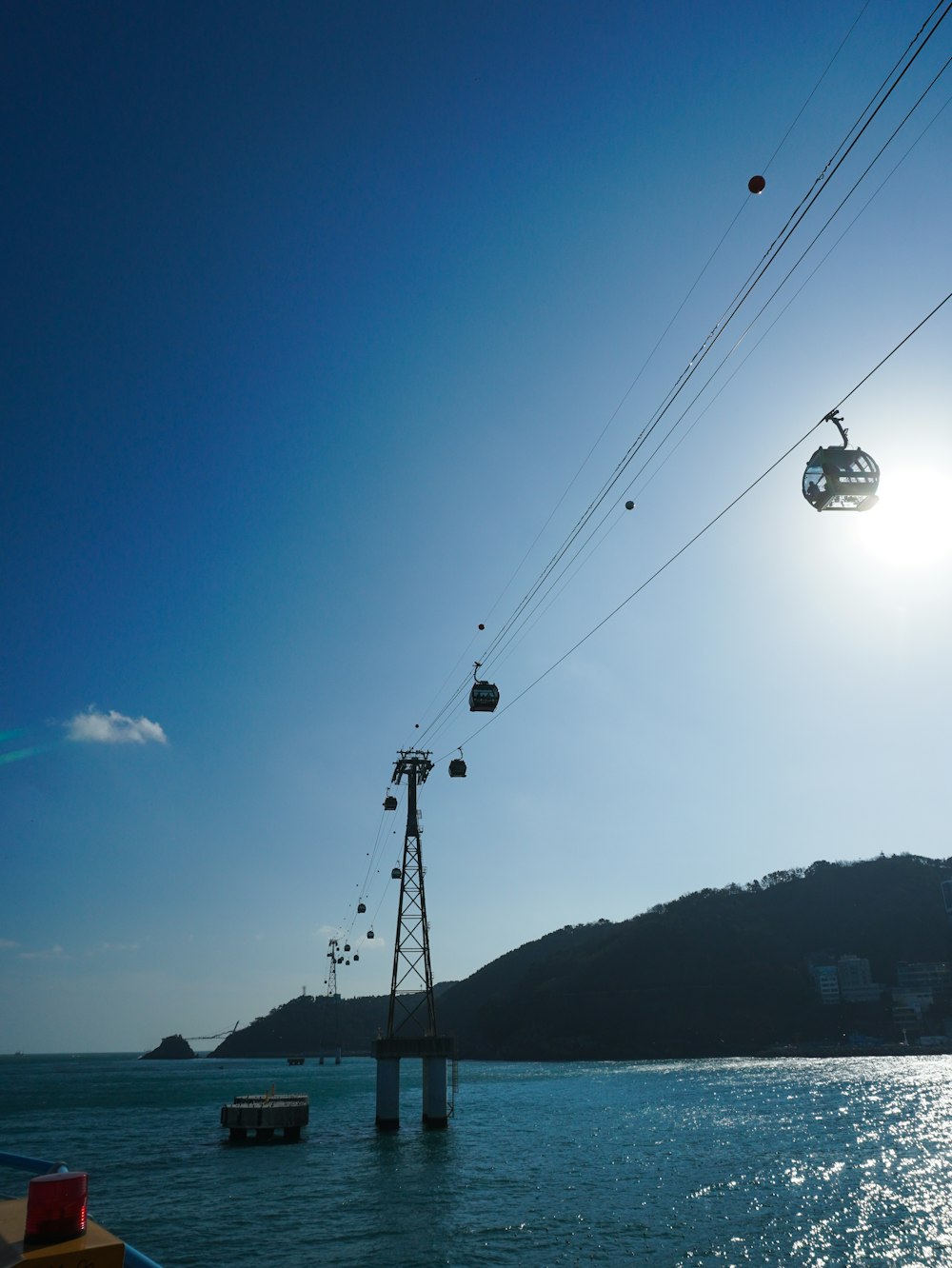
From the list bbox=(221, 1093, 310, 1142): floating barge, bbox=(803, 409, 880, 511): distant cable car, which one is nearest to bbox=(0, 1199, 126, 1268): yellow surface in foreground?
bbox=(803, 409, 880, 511): distant cable car

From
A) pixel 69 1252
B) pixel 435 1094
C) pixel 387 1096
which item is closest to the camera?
pixel 69 1252

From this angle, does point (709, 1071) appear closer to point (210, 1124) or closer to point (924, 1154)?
point (210, 1124)

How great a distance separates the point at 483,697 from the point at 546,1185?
2196 cm

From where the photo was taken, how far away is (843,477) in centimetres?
1350

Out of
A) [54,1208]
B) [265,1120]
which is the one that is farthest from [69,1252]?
[265,1120]

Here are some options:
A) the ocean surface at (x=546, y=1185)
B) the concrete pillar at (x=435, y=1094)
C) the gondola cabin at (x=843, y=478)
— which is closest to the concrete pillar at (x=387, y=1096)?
the ocean surface at (x=546, y=1185)

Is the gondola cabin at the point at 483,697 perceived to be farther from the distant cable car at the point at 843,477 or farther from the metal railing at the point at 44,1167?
the metal railing at the point at 44,1167

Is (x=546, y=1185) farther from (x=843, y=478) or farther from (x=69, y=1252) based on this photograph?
(x=69, y=1252)

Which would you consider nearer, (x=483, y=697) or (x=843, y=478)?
(x=843, y=478)

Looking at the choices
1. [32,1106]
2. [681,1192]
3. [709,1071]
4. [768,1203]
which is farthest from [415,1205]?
[709,1071]

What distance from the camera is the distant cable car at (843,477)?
1350 cm

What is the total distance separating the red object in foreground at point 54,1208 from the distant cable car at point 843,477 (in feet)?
44.4

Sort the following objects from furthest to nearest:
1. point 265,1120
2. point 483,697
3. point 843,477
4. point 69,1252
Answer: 1. point 265,1120
2. point 483,697
3. point 843,477
4. point 69,1252

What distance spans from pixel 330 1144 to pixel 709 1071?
85.7m
